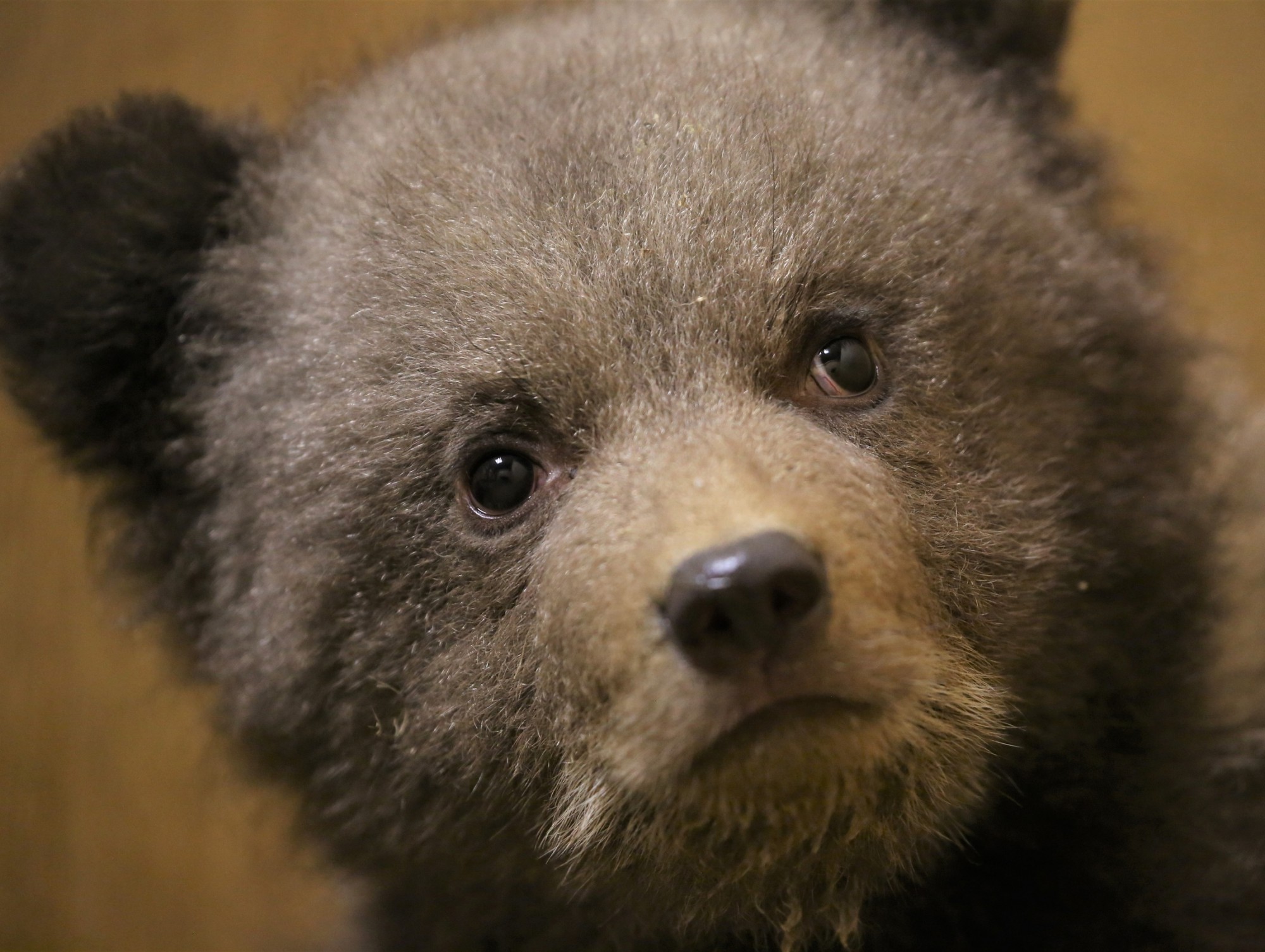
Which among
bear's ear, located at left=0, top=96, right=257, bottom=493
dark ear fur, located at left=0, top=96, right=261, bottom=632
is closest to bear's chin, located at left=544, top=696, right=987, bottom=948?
dark ear fur, located at left=0, top=96, right=261, bottom=632

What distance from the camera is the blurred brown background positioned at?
2451 mm

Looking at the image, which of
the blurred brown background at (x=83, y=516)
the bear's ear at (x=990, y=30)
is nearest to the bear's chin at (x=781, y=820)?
the bear's ear at (x=990, y=30)

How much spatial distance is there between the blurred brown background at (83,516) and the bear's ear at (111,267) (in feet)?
2.10

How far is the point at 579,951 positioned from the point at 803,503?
2.34 ft

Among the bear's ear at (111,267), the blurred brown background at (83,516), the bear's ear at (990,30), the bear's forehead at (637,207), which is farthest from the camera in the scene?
the blurred brown background at (83,516)

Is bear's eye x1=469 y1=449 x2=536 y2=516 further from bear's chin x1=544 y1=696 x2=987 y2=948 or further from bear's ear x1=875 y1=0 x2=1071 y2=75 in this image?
bear's ear x1=875 y1=0 x2=1071 y2=75

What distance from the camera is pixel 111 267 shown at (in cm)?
158

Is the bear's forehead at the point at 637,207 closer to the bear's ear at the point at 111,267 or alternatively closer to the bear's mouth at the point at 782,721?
the bear's ear at the point at 111,267

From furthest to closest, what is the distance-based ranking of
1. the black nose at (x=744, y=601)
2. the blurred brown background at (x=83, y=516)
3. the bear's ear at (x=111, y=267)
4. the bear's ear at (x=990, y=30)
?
the blurred brown background at (x=83, y=516), the bear's ear at (x=990, y=30), the bear's ear at (x=111, y=267), the black nose at (x=744, y=601)

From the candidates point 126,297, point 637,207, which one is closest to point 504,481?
point 637,207

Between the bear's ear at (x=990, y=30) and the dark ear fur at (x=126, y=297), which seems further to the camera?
the bear's ear at (x=990, y=30)

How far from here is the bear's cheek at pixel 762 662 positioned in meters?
1.10

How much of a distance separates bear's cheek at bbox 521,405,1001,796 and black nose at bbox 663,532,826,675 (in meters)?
0.01

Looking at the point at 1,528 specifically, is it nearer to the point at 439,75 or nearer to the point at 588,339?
the point at 439,75
